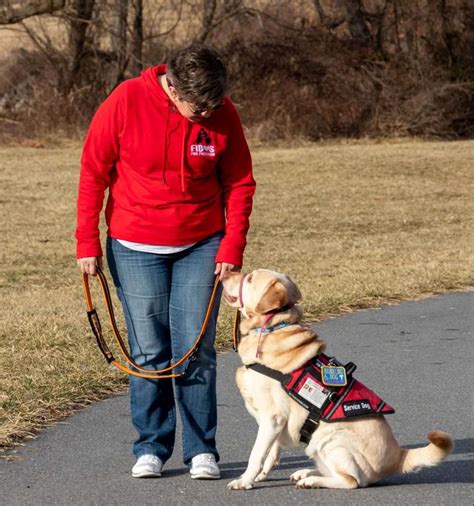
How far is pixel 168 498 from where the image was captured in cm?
480

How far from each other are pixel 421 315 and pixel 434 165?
12685 millimetres

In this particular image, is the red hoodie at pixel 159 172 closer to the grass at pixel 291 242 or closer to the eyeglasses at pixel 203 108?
the eyeglasses at pixel 203 108

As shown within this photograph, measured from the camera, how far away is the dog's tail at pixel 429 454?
468cm

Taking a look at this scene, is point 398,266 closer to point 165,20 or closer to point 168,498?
point 168,498

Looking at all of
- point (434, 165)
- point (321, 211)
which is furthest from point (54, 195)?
point (434, 165)

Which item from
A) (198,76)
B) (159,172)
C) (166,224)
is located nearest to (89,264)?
(166,224)

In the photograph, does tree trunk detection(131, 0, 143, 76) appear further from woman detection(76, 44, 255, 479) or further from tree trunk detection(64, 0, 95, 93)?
woman detection(76, 44, 255, 479)

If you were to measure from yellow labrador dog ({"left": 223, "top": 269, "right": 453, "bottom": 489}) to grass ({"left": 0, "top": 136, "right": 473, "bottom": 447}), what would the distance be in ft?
5.13

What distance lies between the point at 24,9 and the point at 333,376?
71.1ft

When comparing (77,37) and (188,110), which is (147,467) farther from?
(77,37)

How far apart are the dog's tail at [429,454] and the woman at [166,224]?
0.89m

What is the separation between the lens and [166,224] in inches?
193

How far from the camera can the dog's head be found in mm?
4801

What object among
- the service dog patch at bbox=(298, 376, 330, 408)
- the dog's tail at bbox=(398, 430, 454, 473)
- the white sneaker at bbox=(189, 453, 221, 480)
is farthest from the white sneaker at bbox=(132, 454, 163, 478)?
the dog's tail at bbox=(398, 430, 454, 473)
